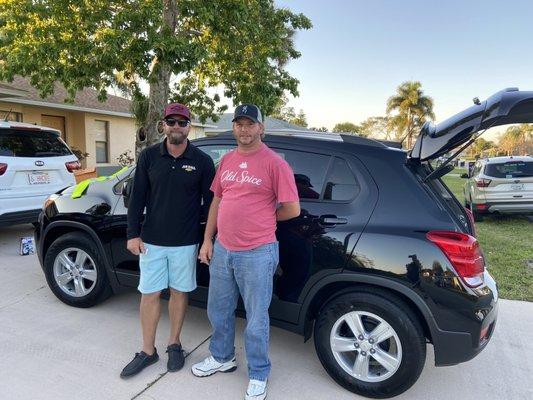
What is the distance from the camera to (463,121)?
2783 mm

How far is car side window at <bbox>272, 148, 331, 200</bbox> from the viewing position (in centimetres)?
302

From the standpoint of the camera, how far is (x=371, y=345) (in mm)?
2797

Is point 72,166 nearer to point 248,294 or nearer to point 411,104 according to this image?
→ point 248,294

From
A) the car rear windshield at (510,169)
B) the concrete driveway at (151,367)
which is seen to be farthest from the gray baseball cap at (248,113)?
the car rear windshield at (510,169)

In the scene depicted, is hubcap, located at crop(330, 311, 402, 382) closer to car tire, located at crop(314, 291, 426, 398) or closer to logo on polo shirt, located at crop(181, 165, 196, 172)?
car tire, located at crop(314, 291, 426, 398)

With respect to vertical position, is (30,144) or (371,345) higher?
(30,144)

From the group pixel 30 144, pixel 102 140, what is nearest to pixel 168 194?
pixel 30 144

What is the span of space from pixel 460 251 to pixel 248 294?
4.42ft

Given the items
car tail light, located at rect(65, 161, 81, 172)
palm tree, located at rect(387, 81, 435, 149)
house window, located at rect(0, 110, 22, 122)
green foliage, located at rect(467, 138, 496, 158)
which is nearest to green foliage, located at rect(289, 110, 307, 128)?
palm tree, located at rect(387, 81, 435, 149)

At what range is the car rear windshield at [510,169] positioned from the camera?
9398 mm

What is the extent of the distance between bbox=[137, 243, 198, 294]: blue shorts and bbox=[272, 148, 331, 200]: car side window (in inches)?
35.6

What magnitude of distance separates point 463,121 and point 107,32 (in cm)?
693

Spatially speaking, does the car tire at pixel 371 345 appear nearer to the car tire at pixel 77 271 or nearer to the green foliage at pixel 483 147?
the car tire at pixel 77 271

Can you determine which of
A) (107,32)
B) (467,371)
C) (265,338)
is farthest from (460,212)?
(107,32)
